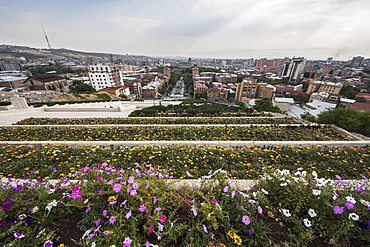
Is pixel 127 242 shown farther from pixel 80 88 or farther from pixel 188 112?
pixel 80 88

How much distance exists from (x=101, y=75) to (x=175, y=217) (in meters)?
50.4

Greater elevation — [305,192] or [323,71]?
[305,192]

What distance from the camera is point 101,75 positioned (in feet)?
141

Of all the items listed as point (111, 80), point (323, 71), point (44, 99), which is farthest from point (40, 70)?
point (323, 71)

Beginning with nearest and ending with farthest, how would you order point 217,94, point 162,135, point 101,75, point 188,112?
point 162,135, point 188,112, point 101,75, point 217,94

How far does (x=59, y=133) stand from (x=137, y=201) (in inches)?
282

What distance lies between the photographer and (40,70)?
67938 millimetres

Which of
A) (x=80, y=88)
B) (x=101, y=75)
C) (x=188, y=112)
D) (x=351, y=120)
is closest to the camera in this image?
(x=351, y=120)

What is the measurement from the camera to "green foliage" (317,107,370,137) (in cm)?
912

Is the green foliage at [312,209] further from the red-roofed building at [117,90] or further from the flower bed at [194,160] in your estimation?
the red-roofed building at [117,90]

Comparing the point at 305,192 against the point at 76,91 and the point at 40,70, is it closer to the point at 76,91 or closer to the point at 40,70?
the point at 76,91

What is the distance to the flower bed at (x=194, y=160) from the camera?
3.42m

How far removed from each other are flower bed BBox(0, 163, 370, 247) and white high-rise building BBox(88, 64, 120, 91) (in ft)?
160

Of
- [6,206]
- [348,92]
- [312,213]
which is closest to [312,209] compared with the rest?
[312,213]
